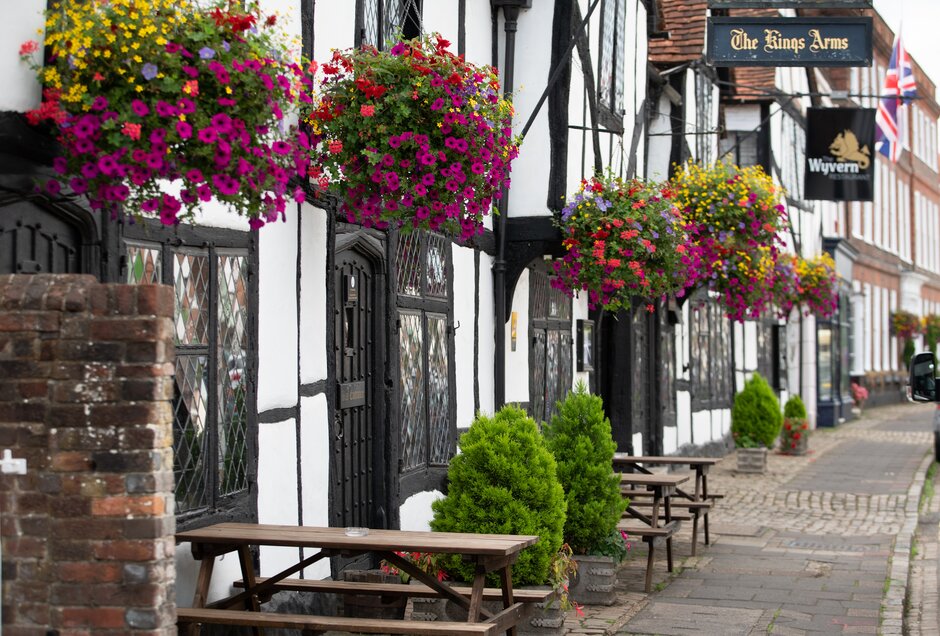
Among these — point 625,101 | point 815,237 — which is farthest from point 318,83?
point 815,237

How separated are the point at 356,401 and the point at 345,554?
101 inches

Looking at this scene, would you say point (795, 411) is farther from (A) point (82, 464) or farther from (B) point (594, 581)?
(A) point (82, 464)

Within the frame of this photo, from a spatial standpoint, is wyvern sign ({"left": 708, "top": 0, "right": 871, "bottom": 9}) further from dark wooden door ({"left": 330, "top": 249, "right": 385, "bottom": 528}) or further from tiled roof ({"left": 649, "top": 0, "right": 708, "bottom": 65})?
tiled roof ({"left": 649, "top": 0, "right": 708, "bottom": 65})

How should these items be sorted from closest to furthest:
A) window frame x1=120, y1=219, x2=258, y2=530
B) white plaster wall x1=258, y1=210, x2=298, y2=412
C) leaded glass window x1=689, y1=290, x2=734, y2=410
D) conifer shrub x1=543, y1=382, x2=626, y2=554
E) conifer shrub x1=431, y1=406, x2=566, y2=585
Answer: window frame x1=120, y1=219, x2=258, y2=530
white plaster wall x1=258, y1=210, x2=298, y2=412
conifer shrub x1=431, y1=406, x2=566, y2=585
conifer shrub x1=543, y1=382, x2=626, y2=554
leaded glass window x1=689, y1=290, x2=734, y2=410

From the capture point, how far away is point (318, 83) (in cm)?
792

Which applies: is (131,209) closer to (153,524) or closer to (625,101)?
(153,524)

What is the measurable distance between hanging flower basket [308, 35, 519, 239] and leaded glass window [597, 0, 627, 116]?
21.7ft

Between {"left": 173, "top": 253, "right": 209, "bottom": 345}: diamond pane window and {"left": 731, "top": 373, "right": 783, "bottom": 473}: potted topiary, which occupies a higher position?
{"left": 173, "top": 253, "right": 209, "bottom": 345}: diamond pane window

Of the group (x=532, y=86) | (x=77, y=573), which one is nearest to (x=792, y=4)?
(x=532, y=86)

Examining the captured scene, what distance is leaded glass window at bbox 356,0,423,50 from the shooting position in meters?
8.83

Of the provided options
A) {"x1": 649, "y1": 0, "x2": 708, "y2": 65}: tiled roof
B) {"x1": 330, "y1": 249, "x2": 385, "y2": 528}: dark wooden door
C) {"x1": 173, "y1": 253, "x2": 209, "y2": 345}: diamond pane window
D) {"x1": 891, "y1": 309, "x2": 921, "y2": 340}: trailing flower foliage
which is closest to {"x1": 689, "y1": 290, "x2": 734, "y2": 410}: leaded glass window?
{"x1": 649, "y1": 0, "x2": 708, "y2": 65}: tiled roof

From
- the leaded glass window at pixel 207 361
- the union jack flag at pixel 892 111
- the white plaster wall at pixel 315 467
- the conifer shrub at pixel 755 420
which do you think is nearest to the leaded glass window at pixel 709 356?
the conifer shrub at pixel 755 420

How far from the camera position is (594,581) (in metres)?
9.45

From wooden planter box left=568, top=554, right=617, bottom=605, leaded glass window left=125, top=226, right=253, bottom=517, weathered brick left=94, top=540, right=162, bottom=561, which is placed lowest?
wooden planter box left=568, top=554, right=617, bottom=605
